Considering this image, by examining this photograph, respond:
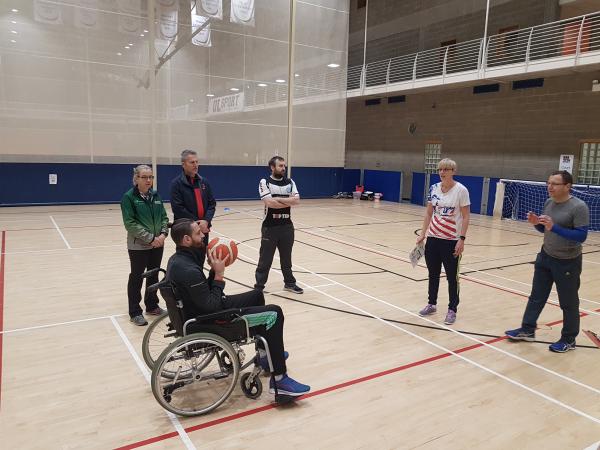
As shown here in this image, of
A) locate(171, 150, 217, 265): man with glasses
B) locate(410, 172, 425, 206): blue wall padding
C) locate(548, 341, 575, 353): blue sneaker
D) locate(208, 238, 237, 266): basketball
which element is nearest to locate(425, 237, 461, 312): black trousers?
locate(548, 341, 575, 353): blue sneaker

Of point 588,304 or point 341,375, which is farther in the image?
point 588,304

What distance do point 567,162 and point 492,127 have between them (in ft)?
9.55

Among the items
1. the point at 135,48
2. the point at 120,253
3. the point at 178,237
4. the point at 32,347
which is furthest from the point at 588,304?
the point at 135,48

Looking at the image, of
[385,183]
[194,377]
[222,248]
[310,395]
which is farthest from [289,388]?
[385,183]

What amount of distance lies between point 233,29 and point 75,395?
15.7 metres

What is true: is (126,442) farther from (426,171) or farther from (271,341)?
(426,171)

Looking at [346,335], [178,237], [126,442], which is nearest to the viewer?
[126,442]

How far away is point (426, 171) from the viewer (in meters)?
18.4

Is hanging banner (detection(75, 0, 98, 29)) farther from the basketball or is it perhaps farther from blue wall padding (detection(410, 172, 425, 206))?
the basketball

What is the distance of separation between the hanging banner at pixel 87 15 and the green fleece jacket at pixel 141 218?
12.4m

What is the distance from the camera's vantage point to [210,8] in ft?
53.3

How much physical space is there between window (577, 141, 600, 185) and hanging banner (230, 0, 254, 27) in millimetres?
11842

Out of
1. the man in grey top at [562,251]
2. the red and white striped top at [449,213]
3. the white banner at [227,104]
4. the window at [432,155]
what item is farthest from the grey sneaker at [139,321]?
the window at [432,155]

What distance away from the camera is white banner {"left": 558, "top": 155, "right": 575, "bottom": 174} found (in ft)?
44.5
